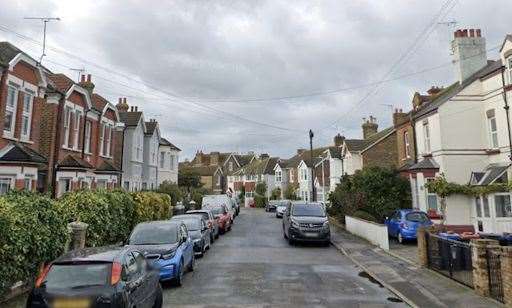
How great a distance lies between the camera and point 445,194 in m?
23.5

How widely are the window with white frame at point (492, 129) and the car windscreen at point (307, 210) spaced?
1006cm

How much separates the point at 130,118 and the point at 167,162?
9.98m

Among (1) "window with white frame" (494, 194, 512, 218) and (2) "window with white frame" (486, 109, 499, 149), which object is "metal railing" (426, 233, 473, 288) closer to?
(1) "window with white frame" (494, 194, 512, 218)

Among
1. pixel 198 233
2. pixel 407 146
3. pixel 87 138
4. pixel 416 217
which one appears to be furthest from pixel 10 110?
pixel 407 146

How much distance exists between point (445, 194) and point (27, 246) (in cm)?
2060

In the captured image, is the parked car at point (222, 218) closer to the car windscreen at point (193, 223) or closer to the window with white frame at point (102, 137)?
the car windscreen at point (193, 223)

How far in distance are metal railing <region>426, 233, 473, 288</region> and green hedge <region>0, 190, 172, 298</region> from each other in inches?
419

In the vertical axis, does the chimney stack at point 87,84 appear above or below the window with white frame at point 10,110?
above

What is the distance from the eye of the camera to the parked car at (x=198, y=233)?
16828 mm

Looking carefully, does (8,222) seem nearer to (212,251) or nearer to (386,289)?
(386,289)

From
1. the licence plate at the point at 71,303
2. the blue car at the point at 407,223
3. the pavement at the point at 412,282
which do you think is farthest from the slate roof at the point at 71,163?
→ the blue car at the point at 407,223

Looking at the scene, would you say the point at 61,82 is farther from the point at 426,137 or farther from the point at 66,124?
the point at 426,137

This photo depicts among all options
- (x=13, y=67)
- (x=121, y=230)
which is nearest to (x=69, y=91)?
(x=13, y=67)

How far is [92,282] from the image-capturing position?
273 inches
